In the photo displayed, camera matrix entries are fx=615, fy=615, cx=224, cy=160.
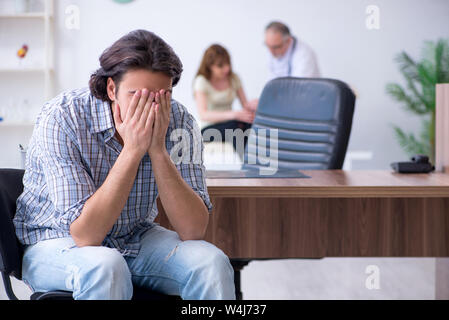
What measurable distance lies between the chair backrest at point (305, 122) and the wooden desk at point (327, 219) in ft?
2.08

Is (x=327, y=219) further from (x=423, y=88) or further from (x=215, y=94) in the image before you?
(x=423, y=88)

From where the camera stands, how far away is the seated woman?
438cm

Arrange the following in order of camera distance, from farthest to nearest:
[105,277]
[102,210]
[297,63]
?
[297,63], [102,210], [105,277]

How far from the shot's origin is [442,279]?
2484mm

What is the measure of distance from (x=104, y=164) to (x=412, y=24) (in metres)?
5.00

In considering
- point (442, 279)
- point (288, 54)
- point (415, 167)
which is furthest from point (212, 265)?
point (288, 54)

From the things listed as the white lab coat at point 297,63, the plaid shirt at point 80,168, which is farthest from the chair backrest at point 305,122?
the white lab coat at point 297,63

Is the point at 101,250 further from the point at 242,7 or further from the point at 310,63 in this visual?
the point at 242,7

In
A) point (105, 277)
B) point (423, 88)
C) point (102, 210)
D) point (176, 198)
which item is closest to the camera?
point (105, 277)

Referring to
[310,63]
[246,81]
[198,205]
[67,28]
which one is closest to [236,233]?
[198,205]

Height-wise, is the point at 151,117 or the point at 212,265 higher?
the point at 151,117

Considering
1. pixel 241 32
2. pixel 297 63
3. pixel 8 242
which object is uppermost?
pixel 241 32

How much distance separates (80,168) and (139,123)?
6.4 inches

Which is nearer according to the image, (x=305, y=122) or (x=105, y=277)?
(x=105, y=277)
